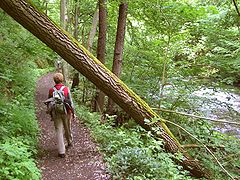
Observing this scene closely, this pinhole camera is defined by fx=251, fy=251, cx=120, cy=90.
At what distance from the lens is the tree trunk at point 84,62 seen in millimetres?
4484

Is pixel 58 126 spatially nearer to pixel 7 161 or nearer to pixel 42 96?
pixel 7 161

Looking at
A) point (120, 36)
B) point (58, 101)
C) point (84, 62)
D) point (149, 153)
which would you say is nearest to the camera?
point (149, 153)

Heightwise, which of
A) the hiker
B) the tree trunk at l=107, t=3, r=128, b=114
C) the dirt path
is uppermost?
the tree trunk at l=107, t=3, r=128, b=114

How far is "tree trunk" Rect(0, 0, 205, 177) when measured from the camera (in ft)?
14.7

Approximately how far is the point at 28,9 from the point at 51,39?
0.66m

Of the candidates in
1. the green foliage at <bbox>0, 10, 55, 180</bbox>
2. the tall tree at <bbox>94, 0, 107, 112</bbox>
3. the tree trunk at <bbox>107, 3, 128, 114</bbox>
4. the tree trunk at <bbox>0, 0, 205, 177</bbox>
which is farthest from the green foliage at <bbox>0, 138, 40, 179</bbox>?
the tall tree at <bbox>94, 0, 107, 112</bbox>

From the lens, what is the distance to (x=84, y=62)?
5.22 metres

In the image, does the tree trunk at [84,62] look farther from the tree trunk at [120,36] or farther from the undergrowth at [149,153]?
the tree trunk at [120,36]

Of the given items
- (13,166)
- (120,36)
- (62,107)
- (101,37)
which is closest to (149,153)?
(62,107)

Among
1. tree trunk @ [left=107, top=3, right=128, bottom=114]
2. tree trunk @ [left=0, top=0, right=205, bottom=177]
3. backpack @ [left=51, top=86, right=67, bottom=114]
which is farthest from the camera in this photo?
tree trunk @ [left=107, top=3, right=128, bottom=114]

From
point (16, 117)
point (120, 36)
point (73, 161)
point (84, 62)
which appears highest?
point (120, 36)

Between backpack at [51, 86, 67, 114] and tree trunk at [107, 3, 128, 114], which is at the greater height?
tree trunk at [107, 3, 128, 114]

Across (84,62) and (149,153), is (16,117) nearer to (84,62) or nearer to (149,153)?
(84,62)

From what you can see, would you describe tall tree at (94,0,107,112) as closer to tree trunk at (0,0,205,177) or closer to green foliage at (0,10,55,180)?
green foliage at (0,10,55,180)
